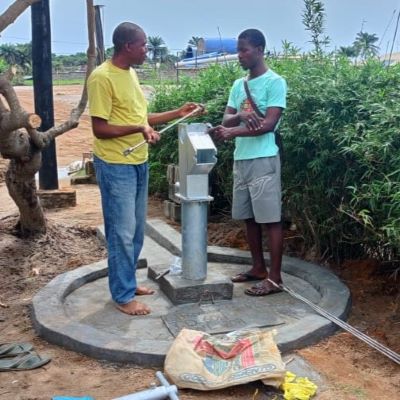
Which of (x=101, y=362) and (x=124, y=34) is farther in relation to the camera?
(x=124, y=34)

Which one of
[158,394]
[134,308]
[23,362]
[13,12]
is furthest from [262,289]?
[13,12]

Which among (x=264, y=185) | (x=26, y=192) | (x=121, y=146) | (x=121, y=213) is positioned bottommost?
(x=26, y=192)

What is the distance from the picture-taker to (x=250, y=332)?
3518mm

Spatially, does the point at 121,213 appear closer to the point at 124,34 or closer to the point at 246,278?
the point at 124,34

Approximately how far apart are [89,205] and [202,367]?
17.0 ft

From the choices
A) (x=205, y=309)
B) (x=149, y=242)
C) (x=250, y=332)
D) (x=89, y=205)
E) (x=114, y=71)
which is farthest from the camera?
(x=89, y=205)

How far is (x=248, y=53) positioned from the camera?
13.8ft

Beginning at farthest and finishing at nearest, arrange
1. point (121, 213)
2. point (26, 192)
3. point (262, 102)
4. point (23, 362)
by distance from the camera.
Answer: point (26, 192)
point (262, 102)
point (121, 213)
point (23, 362)

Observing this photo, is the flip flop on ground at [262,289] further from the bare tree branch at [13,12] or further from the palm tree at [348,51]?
the bare tree branch at [13,12]

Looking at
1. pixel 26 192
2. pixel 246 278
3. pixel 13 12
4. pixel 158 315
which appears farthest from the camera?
pixel 26 192

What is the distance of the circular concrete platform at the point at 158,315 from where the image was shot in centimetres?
365

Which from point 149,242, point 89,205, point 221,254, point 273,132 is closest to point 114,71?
point 273,132

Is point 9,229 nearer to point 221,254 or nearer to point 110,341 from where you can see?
point 221,254

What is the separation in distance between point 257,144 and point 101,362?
1807 mm
